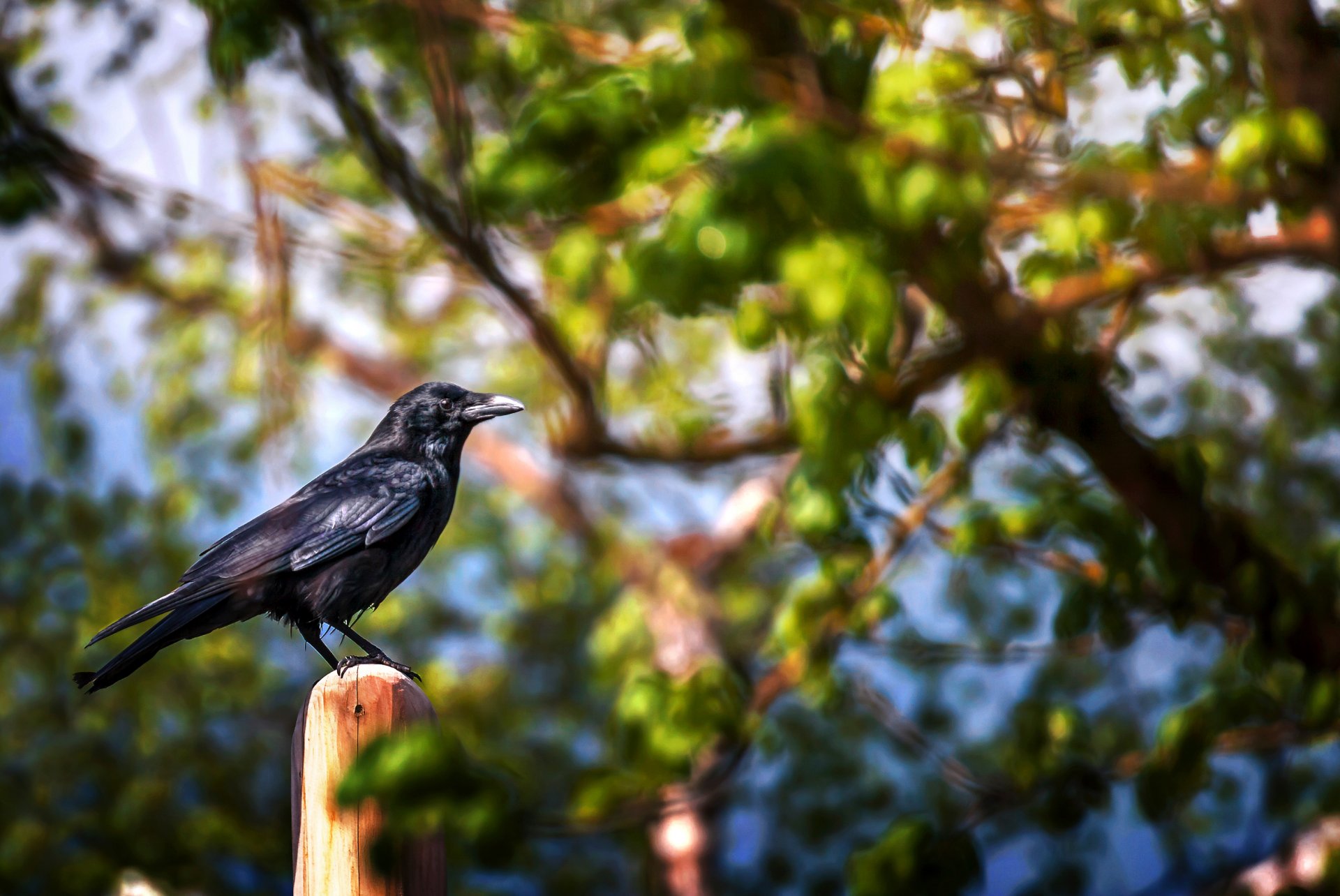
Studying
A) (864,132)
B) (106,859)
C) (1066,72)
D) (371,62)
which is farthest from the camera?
(106,859)

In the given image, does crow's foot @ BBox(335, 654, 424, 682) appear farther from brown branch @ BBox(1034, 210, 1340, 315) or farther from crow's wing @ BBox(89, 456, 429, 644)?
brown branch @ BBox(1034, 210, 1340, 315)

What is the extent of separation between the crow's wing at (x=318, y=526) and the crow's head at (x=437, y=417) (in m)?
0.16

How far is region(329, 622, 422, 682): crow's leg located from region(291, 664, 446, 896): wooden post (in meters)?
0.08

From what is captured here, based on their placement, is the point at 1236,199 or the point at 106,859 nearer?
the point at 1236,199

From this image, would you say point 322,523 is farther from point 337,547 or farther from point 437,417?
point 437,417

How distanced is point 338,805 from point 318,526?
87 cm

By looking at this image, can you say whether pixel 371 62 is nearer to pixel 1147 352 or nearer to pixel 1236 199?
pixel 1236 199

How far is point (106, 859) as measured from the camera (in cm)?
705

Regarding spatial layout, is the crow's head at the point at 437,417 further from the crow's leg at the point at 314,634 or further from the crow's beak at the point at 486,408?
the crow's leg at the point at 314,634

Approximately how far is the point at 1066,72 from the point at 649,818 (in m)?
2.68

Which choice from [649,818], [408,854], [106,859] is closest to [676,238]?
[408,854]

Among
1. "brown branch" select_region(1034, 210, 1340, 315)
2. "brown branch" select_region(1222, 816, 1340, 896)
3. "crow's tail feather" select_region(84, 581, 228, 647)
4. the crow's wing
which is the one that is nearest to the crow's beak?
the crow's wing

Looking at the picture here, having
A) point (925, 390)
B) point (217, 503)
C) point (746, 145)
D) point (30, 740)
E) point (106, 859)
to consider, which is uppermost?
point (217, 503)

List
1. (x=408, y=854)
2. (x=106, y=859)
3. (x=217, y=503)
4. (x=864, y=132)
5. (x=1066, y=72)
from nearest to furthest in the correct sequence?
(x=408, y=854), (x=864, y=132), (x=1066, y=72), (x=106, y=859), (x=217, y=503)
